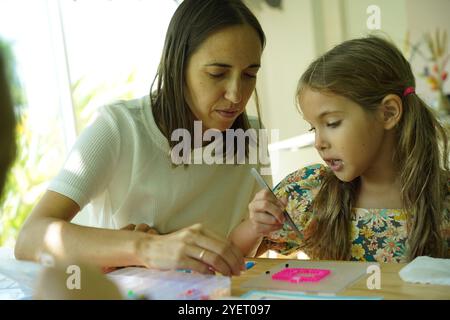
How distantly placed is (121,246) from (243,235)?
33cm

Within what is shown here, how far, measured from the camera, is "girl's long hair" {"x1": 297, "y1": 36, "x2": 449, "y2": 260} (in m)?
1.26

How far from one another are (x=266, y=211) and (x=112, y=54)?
2.07 m

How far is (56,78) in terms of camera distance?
9.39 ft

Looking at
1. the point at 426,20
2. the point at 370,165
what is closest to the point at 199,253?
the point at 370,165

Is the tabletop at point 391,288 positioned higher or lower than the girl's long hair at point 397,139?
lower

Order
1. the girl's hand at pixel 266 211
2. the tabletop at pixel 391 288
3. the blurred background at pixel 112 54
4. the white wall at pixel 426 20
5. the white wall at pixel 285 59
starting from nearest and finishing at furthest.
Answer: the tabletop at pixel 391 288 → the girl's hand at pixel 266 211 → the blurred background at pixel 112 54 → the white wall at pixel 426 20 → the white wall at pixel 285 59

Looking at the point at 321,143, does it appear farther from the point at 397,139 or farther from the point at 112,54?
the point at 112,54

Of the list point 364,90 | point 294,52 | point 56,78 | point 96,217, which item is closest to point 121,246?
point 96,217

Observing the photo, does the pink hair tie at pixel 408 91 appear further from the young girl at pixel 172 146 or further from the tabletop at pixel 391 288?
the tabletop at pixel 391 288

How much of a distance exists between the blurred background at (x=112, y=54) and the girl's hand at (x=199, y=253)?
5.96 ft

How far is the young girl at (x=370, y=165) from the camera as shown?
1238 mm

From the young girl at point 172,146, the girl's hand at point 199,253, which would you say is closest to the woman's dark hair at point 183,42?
the young girl at point 172,146

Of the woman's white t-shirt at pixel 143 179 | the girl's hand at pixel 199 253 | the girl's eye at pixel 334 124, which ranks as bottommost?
the girl's hand at pixel 199 253

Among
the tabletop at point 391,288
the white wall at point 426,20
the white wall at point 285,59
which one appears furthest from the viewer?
the white wall at point 285,59
